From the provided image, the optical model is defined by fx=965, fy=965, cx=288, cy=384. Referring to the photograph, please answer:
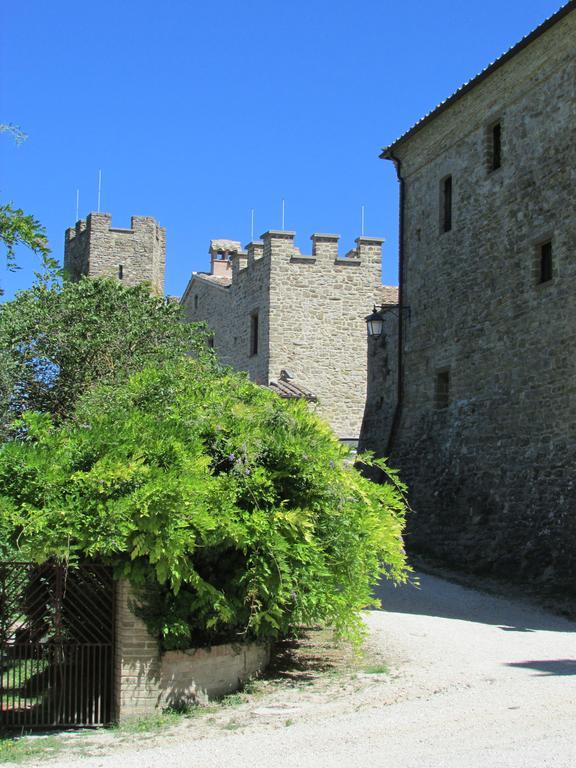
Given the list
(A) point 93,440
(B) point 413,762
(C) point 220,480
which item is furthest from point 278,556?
(B) point 413,762

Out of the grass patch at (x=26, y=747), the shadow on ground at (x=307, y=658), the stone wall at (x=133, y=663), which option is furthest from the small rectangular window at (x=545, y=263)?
the grass patch at (x=26, y=747)

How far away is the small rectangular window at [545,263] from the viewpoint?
53.3ft

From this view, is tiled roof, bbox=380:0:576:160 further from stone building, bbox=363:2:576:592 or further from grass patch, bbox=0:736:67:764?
grass patch, bbox=0:736:67:764

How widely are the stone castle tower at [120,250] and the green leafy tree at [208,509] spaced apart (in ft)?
99.7

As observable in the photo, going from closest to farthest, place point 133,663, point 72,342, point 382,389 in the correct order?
point 133,663 → point 72,342 → point 382,389

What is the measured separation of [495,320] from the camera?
17.6m

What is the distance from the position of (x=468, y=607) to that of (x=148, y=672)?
6282 millimetres

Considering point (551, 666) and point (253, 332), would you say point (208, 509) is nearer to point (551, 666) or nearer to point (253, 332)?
point (551, 666)

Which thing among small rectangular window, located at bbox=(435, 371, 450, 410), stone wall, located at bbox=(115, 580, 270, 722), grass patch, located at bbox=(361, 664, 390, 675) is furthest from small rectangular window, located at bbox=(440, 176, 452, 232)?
stone wall, located at bbox=(115, 580, 270, 722)

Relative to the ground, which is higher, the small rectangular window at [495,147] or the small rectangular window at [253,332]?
the small rectangular window at [495,147]

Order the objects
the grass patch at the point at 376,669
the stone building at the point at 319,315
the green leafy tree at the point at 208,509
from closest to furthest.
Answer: the green leafy tree at the point at 208,509, the grass patch at the point at 376,669, the stone building at the point at 319,315

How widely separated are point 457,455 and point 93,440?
10867 mm

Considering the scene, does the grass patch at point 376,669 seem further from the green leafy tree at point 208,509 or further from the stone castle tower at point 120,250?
the stone castle tower at point 120,250

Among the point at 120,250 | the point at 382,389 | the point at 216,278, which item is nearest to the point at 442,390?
the point at 382,389
